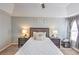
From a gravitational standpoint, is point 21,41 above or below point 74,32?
below

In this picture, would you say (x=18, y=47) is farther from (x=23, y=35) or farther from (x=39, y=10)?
(x=39, y=10)

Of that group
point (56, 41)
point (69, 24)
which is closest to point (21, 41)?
point (56, 41)

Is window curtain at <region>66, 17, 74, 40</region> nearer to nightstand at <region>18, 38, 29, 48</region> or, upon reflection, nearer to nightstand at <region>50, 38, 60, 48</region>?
nightstand at <region>50, 38, 60, 48</region>

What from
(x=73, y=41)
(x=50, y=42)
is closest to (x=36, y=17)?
(x=50, y=42)

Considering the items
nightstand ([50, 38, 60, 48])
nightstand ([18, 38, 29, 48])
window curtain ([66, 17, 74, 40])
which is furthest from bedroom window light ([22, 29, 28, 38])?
window curtain ([66, 17, 74, 40])

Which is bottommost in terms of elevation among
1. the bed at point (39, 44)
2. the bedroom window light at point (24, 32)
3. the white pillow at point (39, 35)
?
the bed at point (39, 44)

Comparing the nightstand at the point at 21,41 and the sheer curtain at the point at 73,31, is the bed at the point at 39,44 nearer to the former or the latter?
the nightstand at the point at 21,41

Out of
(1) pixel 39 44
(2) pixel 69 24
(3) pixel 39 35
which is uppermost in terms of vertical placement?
(2) pixel 69 24

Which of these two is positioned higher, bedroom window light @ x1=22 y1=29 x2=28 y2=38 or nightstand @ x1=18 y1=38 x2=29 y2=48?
bedroom window light @ x1=22 y1=29 x2=28 y2=38

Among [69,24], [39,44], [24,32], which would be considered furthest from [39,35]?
[69,24]

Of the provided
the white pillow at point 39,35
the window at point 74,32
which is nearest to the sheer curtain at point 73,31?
the window at point 74,32

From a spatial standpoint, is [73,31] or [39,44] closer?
[73,31]

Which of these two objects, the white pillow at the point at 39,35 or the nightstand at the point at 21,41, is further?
the white pillow at the point at 39,35

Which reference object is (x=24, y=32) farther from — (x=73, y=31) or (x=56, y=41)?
(x=73, y=31)
